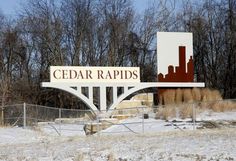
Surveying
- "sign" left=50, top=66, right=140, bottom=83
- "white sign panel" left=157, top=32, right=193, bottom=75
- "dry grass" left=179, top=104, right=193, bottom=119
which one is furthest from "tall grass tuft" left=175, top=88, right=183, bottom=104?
"dry grass" left=179, top=104, right=193, bottom=119

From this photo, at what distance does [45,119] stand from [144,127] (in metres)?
7.51

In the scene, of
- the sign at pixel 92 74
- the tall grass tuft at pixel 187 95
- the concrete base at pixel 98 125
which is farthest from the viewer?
the tall grass tuft at pixel 187 95

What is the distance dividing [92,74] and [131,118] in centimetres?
465

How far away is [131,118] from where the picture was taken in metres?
A: 33.4

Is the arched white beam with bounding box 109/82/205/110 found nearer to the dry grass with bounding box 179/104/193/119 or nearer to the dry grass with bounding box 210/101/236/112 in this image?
the dry grass with bounding box 210/101/236/112

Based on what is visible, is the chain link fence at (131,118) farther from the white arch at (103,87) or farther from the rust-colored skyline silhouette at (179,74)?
the rust-colored skyline silhouette at (179,74)

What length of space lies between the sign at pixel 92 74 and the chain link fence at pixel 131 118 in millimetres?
2210

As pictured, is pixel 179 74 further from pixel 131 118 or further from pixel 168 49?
pixel 131 118

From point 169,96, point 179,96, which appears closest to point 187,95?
point 179,96

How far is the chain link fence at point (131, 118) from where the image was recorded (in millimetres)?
28295

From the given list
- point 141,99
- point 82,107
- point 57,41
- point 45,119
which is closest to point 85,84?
point 45,119

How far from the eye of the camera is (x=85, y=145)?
1923cm

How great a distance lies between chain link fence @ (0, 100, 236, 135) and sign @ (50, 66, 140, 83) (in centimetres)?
221

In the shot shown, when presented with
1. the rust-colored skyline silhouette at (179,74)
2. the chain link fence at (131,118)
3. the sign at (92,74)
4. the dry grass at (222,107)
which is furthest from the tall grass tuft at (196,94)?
the sign at (92,74)
